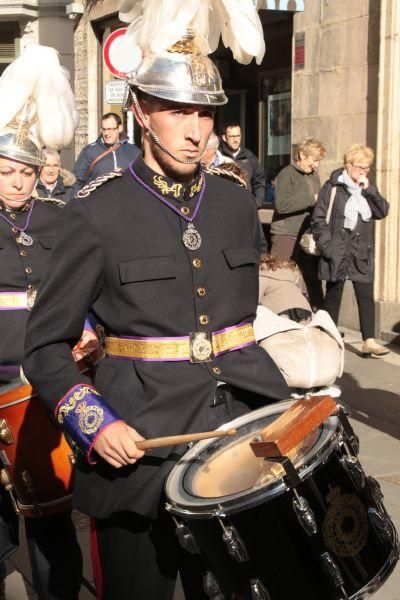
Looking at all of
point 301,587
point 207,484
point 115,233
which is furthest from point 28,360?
point 301,587

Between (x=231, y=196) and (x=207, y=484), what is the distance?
871 millimetres

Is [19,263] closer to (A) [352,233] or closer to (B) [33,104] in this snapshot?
(B) [33,104]

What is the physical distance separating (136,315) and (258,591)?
769mm

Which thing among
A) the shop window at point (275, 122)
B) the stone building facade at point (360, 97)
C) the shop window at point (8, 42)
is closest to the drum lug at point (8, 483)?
the stone building facade at point (360, 97)

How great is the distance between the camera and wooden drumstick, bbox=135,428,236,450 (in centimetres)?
255

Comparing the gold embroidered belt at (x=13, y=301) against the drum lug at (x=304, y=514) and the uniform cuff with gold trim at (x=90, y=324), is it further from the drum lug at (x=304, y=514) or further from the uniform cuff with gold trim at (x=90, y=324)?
the drum lug at (x=304, y=514)

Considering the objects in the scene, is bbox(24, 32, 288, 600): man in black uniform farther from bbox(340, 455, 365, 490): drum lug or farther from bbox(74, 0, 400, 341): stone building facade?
bbox(74, 0, 400, 341): stone building facade

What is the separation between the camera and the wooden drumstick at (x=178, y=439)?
255cm

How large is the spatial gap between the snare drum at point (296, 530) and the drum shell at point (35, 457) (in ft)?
4.36

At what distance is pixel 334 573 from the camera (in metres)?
2.38

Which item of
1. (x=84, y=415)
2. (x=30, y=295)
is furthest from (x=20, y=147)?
(x=84, y=415)

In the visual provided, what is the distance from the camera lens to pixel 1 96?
14.9 ft

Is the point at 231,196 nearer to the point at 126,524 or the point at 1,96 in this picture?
the point at 126,524

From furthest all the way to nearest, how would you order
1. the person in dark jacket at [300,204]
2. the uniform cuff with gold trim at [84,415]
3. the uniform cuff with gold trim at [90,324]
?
the person in dark jacket at [300,204], the uniform cuff with gold trim at [90,324], the uniform cuff with gold trim at [84,415]
